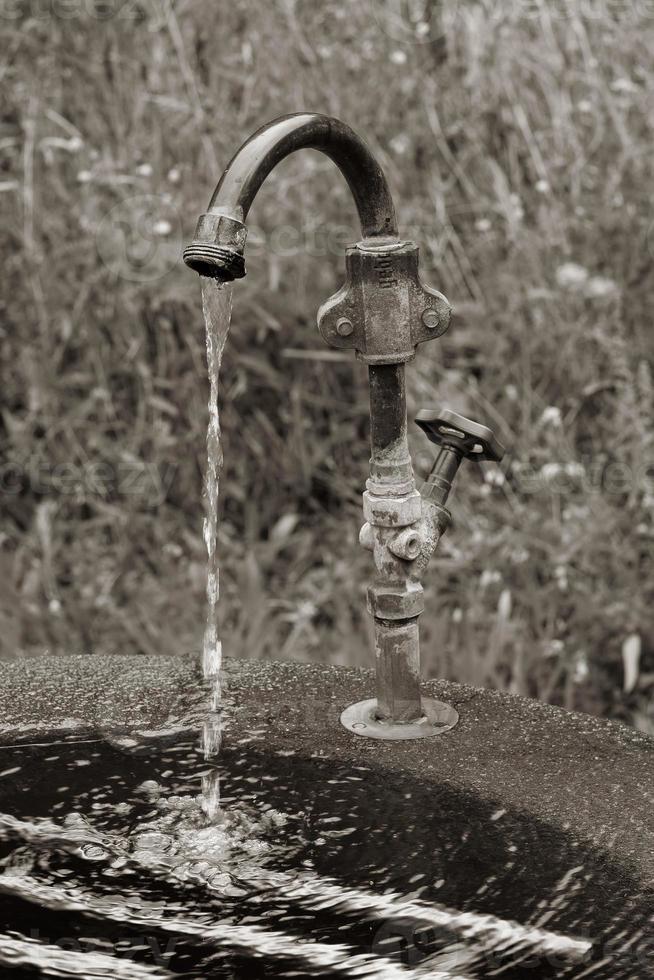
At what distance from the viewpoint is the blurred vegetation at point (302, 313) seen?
281cm

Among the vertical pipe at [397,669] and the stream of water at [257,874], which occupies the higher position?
the vertical pipe at [397,669]

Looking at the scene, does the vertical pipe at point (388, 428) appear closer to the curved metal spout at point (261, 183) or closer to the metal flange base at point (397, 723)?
the curved metal spout at point (261, 183)

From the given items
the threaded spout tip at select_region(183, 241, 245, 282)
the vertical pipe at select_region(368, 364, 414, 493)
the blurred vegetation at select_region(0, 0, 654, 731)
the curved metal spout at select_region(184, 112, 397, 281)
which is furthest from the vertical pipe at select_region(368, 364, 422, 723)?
the blurred vegetation at select_region(0, 0, 654, 731)

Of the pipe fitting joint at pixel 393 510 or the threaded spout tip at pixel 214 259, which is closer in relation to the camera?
the threaded spout tip at pixel 214 259

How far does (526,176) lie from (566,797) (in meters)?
2.58

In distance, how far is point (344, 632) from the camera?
2658mm

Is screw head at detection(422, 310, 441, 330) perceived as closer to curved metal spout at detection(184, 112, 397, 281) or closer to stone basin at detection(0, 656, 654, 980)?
curved metal spout at detection(184, 112, 397, 281)

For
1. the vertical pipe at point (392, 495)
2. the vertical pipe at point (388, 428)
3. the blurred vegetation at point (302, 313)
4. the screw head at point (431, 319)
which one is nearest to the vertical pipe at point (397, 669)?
the vertical pipe at point (392, 495)

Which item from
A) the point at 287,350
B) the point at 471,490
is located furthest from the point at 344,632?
the point at 287,350

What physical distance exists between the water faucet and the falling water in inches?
4.0

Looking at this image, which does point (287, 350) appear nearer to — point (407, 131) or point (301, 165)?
point (301, 165)

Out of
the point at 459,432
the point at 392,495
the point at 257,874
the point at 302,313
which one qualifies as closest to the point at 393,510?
the point at 392,495

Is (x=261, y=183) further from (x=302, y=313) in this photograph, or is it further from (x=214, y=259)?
(x=302, y=313)

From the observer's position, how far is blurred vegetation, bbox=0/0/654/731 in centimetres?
281
